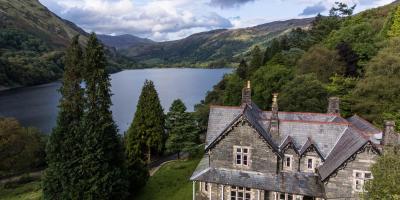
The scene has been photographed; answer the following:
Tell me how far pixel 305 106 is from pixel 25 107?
9991 centimetres

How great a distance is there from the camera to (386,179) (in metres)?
17.0

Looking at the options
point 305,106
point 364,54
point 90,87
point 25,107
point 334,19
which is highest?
point 334,19

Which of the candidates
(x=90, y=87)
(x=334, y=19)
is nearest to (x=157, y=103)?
(x=90, y=87)

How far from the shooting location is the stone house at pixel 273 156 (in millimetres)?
28125

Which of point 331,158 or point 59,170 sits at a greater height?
point 331,158

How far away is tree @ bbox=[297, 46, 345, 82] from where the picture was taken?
61.6 m

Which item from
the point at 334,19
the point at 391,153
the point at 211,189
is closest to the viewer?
the point at 391,153

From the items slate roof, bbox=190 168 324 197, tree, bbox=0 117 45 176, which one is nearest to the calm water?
tree, bbox=0 117 45 176

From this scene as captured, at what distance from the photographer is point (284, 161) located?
29531mm

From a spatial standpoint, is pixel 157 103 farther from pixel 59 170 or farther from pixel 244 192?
pixel 244 192

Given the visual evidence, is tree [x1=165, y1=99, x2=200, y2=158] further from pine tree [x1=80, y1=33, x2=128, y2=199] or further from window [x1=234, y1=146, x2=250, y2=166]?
window [x1=234, y1=146, x2=250, y2=166]

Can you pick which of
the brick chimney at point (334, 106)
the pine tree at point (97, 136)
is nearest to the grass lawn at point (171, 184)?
the pine tree at point (97, 136)

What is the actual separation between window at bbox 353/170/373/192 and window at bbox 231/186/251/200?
8332 millimetres

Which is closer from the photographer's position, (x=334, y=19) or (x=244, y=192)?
(x=244, y=192)
